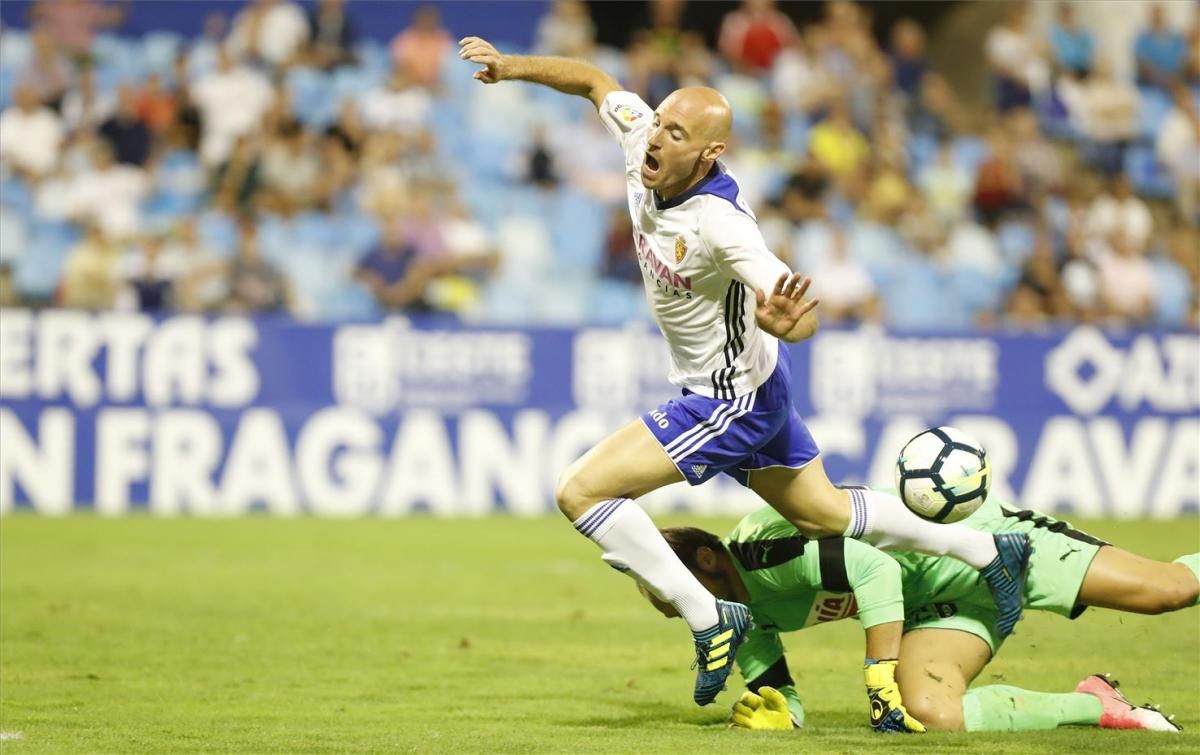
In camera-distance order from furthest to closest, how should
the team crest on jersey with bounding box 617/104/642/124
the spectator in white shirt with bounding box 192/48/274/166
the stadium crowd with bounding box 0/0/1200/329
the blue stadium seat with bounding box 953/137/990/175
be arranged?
the blue stadium seat with bounding box 953/137/990/175, the spectator in white shirt with bounding box 192/48/274/166, the stadium crowd with bounding box 0/0/1200/329, the team crest on jersey with bounding box 617/104/642/124

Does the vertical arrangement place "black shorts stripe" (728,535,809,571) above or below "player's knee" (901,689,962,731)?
above

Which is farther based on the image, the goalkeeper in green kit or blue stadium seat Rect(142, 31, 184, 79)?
blue stadium seat Rect(142, 31, 184, 79)

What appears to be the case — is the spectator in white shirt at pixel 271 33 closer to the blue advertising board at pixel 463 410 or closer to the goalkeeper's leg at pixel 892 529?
the blue advertising board at pixel 463 410

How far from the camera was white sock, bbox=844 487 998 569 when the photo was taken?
7027mm

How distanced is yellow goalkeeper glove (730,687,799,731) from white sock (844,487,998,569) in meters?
0.75

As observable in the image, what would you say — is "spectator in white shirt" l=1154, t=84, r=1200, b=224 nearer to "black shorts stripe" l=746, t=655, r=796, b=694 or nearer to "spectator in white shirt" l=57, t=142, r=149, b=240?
"spectator in white shirt" l=57, t=142, r=149, b=240

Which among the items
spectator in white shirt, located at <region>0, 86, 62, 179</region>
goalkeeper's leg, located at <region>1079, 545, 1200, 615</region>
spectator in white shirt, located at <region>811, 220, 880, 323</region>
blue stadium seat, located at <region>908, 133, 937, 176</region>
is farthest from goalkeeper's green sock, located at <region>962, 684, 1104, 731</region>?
blue stadium seat, located at <region>908, 133, 937, 176</region>

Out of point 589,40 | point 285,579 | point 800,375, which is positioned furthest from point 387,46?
point 285,579

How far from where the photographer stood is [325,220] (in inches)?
709

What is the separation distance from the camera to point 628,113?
301 inches

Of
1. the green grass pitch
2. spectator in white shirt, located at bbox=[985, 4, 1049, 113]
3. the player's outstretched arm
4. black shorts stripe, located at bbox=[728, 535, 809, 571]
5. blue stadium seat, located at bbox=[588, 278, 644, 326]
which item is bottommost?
the green grass pitch

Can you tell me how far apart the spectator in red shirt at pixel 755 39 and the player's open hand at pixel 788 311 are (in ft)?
51.1

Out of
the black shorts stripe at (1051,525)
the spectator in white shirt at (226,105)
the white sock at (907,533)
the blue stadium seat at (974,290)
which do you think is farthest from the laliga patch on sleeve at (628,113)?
the blue stadium seat at (974,290)

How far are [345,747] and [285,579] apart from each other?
233 inches
